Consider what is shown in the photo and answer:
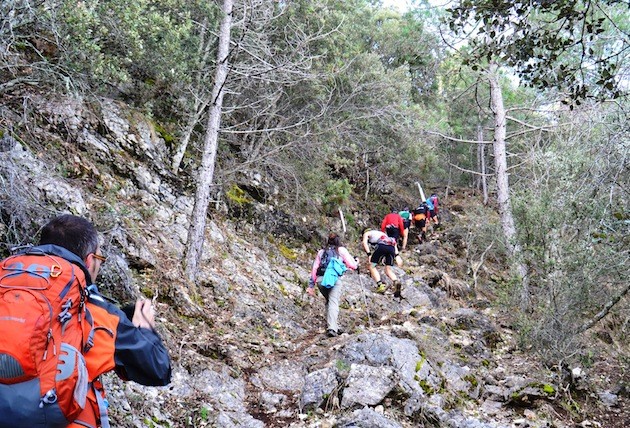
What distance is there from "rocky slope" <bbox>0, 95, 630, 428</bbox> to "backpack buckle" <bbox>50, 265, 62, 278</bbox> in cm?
283

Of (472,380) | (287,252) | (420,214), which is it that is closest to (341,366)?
(472,380)

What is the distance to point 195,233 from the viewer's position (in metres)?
8.84

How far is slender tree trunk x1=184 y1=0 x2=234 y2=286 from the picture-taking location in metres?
8.73

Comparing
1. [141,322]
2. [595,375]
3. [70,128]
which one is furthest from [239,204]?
[141,322]

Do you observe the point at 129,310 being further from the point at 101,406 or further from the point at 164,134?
the point at 164,134

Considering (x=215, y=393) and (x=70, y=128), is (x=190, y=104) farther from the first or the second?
(x=215, y=393)

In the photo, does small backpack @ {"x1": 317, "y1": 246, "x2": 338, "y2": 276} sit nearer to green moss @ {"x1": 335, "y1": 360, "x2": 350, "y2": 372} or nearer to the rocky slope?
the rocky slope

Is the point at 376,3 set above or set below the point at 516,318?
above

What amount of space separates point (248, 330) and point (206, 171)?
3013 mm

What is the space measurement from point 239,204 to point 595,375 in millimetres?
9011

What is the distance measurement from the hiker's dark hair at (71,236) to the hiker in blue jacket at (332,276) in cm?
625

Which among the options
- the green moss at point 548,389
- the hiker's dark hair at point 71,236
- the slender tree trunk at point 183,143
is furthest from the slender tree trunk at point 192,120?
the hiker's dark hair at point 71,236

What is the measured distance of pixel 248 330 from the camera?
26.9 feet

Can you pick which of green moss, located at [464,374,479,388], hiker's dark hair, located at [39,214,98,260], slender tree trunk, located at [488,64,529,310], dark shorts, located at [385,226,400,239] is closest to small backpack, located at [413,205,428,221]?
slender tree trunk, located at [488,64,529,310]
